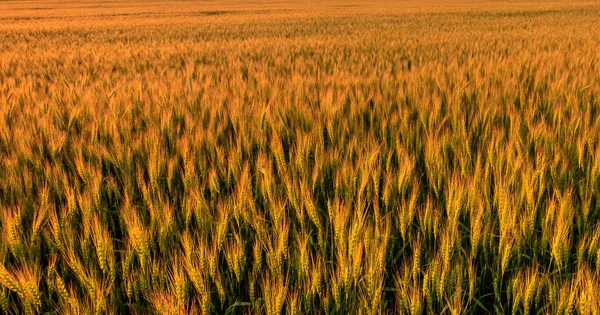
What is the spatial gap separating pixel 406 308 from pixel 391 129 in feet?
3.38

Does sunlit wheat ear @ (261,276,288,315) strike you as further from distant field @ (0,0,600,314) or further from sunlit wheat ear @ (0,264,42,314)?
sunlit wheat ear @ (0,264,42,314)

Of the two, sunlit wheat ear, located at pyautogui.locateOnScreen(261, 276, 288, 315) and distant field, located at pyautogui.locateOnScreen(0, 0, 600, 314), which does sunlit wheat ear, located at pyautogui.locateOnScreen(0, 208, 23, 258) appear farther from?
sunlit wheat ear, located at pyautogui.locateOnScreen(261, 276, 288, 315)

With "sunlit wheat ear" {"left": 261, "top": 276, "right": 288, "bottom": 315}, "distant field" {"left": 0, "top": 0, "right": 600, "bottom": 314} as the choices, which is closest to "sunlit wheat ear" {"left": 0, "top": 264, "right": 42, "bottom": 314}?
"distant field" {"left": 0, "top": 0, "right": 600, "bottom": 314}

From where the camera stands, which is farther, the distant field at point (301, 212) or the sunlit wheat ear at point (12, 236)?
the sunlit wheat ear at point (12, 236)

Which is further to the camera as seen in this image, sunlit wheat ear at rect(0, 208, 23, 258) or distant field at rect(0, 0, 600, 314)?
sunlit wheat ear at rect(0, 208, 23, 258)

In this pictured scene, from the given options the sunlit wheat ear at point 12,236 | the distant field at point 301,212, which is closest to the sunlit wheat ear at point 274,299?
the distant field at point 301,212

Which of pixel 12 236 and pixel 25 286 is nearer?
pixel 25 286

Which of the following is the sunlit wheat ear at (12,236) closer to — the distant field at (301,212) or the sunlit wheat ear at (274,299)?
the distant field at (301,212)

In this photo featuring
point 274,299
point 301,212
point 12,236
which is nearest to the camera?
point 274,299

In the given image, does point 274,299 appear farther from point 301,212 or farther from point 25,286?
point 25,286

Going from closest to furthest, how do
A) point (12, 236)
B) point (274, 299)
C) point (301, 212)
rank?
point (274, 299)
point (12, 236)
point (301, 212)

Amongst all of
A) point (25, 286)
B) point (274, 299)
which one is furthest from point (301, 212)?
point (25, 286)

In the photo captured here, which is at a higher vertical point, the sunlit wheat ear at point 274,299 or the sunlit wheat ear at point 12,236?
the sunlit wheat ear at point 12,236

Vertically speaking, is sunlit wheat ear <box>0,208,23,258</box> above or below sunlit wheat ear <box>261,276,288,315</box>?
above
